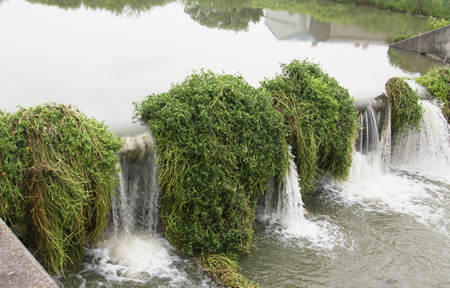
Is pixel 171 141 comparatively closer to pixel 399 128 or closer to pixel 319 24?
pixel 399 128

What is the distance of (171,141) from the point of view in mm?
4613

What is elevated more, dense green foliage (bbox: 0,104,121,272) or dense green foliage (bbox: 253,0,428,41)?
dense green foliage (bbox: 253,0,428,41)

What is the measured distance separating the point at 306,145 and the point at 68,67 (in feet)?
15.5

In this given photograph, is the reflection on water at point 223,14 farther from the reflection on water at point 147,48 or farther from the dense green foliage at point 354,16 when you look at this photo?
the dense green foliage at point 354,16

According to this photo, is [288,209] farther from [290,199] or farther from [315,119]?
[315,119]

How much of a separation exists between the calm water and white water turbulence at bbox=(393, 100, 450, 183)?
67 millimetres

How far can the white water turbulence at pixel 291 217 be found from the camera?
547cm

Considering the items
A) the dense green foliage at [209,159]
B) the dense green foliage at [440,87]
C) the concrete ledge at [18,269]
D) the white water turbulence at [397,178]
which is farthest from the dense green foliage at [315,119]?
the concrete ledge at [18,269]

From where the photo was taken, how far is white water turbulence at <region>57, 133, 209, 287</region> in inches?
171

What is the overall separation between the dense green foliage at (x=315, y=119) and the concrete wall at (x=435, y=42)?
9.42 metres

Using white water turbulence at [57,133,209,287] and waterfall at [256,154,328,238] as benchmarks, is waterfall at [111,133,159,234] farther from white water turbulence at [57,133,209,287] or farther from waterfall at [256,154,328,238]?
waterfall at [256,154,328,238]

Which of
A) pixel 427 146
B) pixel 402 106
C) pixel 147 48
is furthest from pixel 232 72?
pixel 427 146

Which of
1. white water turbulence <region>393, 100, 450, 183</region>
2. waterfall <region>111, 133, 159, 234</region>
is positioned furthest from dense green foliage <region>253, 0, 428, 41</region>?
waterfall <region>111, 133, 159, 234</region>

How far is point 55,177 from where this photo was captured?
3.84 metres
